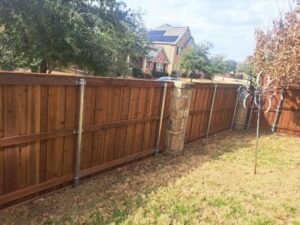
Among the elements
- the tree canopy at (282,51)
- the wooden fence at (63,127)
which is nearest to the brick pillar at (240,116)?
the tree canopy at (282,51)

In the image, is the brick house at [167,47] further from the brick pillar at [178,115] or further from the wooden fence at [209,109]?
the brick pillar at [178,115]

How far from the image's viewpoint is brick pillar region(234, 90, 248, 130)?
10.1 m

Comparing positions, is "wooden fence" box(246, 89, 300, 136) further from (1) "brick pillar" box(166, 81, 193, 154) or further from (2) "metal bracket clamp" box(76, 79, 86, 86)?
(2) "metal bracket clamp" box(76, 79, 86, 86)

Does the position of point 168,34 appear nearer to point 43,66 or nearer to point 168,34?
point 168,34

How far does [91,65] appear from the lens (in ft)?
36.4

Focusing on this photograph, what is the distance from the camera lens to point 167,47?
43.4m

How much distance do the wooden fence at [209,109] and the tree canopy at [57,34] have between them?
5.08m

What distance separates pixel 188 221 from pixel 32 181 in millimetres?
2081

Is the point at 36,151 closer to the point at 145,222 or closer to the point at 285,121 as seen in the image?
the point at 145,222

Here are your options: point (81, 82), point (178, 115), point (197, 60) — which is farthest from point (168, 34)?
point (81, 82)

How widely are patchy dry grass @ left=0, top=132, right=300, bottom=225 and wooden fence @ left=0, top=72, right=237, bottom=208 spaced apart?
0.29 meters

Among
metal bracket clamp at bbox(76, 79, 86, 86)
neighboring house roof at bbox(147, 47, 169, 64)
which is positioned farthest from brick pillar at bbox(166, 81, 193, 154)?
neighboring house roof at bbox(147, 47, 169, 64)

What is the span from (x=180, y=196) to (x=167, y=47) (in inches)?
1612

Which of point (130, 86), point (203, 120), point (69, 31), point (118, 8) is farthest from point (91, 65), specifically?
point (130, 86)
